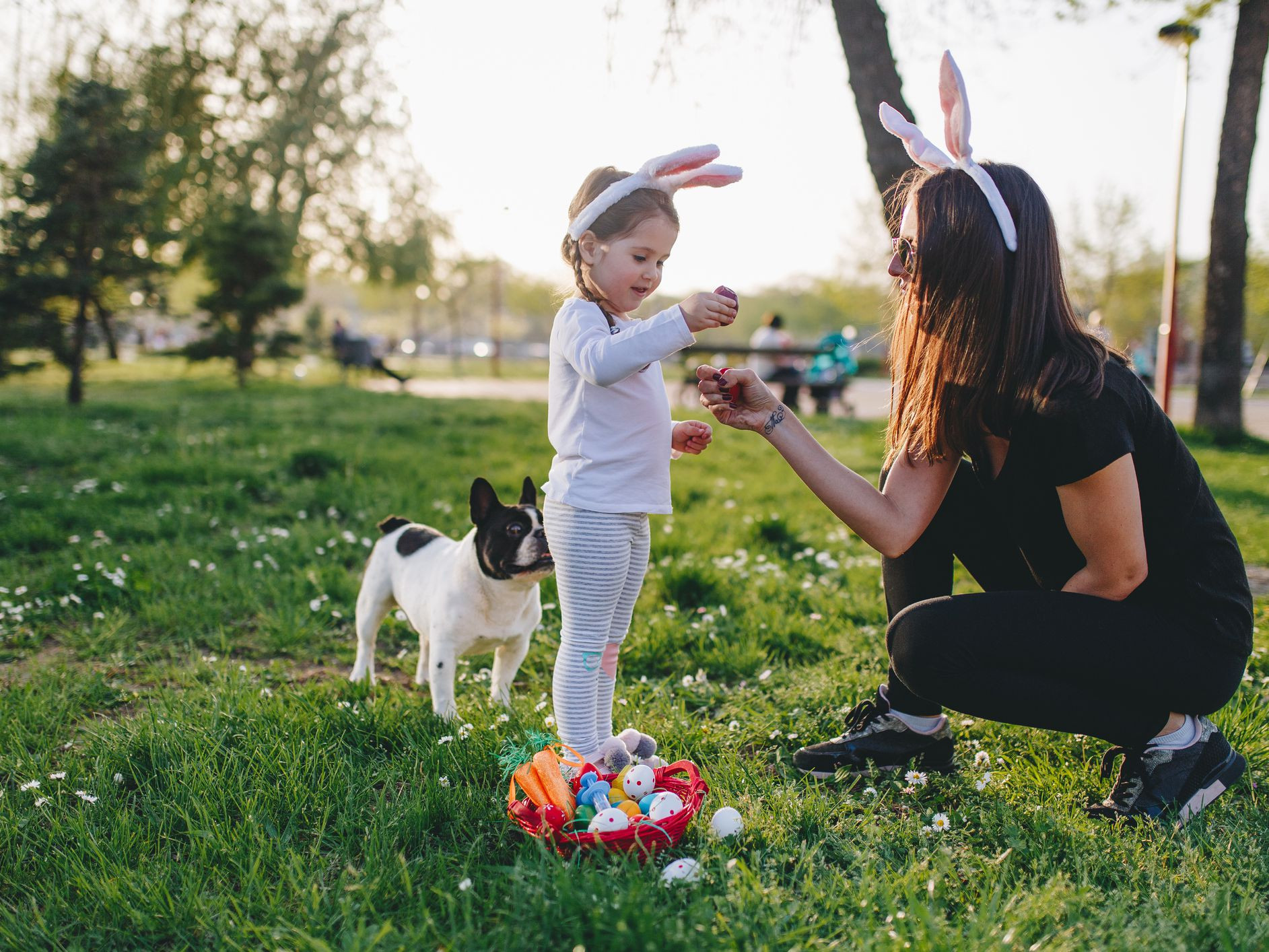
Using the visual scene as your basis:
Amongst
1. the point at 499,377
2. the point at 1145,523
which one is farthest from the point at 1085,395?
the point at 499,377

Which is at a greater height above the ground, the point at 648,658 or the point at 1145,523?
the point at 1145,523

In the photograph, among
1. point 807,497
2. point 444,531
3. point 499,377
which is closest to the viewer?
point 444,531

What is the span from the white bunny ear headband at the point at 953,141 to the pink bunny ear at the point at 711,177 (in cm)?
44

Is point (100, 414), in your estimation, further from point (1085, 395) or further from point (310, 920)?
point (1085, 395)

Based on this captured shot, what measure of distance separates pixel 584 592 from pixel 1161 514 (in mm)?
1670

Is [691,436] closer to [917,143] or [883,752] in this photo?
[917,143]

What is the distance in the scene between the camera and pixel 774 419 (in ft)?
8.41

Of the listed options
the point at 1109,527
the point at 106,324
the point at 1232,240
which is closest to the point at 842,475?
the point at 1109,527

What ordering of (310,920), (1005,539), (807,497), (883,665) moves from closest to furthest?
1. (310,920)
2. (1005,539)
3. (883,665)
4. (807,497)

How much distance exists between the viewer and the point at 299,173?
24094 millimetres

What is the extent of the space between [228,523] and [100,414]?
685cm

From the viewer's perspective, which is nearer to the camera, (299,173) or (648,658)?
(648,658)

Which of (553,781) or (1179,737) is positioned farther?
(1179,737)

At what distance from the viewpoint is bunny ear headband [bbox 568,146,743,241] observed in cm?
248
